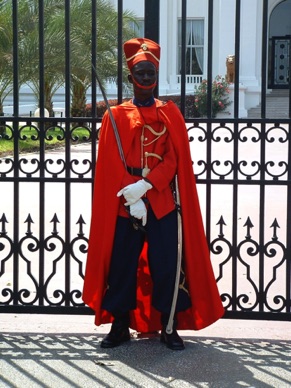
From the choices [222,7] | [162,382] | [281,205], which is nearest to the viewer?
[162,382]

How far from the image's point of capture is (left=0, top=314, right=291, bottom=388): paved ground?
4.15 meters

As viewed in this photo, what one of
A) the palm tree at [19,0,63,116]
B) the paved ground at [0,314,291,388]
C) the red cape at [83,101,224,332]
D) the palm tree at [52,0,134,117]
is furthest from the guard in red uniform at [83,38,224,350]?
the palm tree at [52,0,134,117]

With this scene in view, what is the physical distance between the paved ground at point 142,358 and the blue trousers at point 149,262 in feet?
0.94

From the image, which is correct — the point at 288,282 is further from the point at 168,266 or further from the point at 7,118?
the point at 7,118

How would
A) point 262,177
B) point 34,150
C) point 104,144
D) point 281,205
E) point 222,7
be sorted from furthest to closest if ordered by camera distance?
point 222,7 < point 34,150 < point 281,205 < point 262,177 < point 104,144

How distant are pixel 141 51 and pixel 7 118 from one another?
3.39 feet

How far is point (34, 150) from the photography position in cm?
1669

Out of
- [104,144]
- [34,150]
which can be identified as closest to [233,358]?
[104,144]

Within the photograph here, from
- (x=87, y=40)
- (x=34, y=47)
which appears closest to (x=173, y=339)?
(x=34, y=47)

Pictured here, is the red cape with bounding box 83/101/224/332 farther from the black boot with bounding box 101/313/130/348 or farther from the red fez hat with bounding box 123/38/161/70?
the red fez hat with bounding box 123/38/161/70

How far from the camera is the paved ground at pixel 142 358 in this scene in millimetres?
4152

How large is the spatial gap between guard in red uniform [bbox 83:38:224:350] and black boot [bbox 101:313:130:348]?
0.08 metres

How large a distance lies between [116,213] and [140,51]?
0.89 meters

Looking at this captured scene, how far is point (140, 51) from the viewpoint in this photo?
4.38 meters
